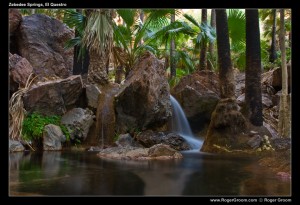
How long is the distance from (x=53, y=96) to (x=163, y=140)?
2.88 metres

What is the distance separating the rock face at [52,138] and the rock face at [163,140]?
68.2 inches

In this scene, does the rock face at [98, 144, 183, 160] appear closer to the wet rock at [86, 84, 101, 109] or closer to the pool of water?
the pool of water

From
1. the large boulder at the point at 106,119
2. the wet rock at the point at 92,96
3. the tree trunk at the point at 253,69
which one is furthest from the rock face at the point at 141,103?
the tree trunk at the point at 253,69

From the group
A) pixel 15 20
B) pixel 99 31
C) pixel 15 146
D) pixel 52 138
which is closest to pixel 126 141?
pixel 52 138

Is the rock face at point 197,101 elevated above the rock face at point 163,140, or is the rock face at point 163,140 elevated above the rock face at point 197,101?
the rock face at point 197,101

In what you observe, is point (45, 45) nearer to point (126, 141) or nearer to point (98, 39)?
point (98, 39)

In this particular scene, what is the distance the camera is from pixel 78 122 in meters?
8.97

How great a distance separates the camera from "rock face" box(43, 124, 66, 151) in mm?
8133

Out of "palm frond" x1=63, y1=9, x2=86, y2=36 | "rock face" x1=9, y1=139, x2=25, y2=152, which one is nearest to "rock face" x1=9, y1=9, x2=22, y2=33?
"palm frond" x1=63, y1=9, x2=86, y2=36

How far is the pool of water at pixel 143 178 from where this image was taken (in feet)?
12.0

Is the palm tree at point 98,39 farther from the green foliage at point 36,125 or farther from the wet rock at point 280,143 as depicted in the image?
the wet rock at point 280,143
